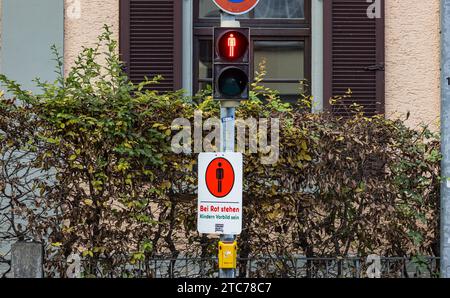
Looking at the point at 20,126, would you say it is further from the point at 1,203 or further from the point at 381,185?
the point at 381,185

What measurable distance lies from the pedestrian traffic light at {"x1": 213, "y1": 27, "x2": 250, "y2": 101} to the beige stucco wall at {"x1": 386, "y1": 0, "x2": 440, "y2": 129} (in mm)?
4559

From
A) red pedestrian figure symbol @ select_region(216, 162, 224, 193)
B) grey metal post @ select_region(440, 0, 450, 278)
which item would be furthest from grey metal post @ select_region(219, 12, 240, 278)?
grey metal post @ select_region(440, 0, 450, 278)

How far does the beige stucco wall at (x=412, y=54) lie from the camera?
1144 centimetres

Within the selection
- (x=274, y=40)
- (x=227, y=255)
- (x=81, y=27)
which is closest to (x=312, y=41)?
(x=274, y=40)

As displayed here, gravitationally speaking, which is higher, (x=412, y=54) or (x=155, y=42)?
(x=155, y=42)

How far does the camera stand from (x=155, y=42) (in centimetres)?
1152

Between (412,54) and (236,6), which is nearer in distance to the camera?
(236,6)

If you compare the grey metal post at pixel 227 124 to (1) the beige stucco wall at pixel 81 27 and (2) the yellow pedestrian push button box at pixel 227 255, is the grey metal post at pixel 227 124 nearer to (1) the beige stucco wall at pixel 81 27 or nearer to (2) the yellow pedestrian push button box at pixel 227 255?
(2) the yellow pedestrian push button box at pixel 227 255

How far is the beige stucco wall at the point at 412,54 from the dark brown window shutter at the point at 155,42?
2955 mm

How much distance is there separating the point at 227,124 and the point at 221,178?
19.5 inches

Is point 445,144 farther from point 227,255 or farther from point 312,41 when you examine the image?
point 312,41

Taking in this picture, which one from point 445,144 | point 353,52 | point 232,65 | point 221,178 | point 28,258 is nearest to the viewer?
point 232,65

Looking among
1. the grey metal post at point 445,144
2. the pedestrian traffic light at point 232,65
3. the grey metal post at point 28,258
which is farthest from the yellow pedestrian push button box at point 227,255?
the grey metal post at point 445,144

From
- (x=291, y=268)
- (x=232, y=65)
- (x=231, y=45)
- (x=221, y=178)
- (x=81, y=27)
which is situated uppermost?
(x=81, y=27)
